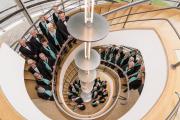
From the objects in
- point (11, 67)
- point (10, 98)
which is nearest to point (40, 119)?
point (10, 98)

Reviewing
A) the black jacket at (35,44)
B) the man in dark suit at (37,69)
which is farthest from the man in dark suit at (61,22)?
the man in dark suit at (37,69)

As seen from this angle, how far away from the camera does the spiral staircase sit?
3.96 meters

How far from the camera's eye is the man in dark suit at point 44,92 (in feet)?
19.6

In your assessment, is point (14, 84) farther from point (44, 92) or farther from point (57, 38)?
point (57, 38)

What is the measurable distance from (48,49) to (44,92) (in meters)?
1.12

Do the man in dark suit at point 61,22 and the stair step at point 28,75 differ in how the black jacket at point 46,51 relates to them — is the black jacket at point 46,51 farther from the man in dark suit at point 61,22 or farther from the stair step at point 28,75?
the stair step at point 28,75

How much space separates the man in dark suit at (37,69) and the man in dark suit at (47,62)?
0.27ft

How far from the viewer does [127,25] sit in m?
5.97

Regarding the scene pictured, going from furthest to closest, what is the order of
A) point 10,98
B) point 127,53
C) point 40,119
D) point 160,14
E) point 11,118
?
point 127,53
point 160,14
point 40,119
point 10,98
point 11,118

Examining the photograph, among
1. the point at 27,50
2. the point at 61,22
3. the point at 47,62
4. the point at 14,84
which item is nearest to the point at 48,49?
the point at 47,62

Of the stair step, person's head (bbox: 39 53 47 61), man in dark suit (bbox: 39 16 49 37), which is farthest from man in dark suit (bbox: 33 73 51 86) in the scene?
man in dark suit (bbox: 39 16 49 37)

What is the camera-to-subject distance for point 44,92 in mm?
6016

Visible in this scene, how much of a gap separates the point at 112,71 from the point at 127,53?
794 millimetres

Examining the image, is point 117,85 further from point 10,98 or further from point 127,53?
point 10,98
